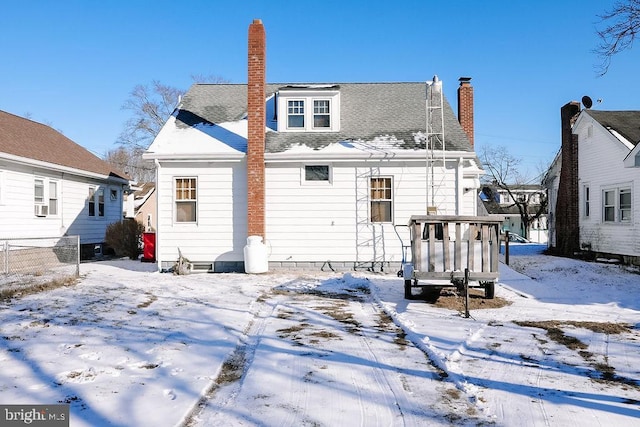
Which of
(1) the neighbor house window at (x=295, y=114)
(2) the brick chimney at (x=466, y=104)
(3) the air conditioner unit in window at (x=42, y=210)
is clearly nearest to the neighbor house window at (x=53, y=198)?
(3) the air conditioner unit in window at (x=42, y=210)

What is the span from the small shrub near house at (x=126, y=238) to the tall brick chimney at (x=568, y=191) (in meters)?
17.7

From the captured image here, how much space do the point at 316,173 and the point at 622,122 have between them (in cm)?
1251

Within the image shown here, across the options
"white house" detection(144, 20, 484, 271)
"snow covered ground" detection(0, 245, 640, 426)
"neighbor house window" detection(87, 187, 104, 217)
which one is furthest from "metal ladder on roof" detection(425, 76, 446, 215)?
"neighbor house window" detection(87, 187, 104, 217)

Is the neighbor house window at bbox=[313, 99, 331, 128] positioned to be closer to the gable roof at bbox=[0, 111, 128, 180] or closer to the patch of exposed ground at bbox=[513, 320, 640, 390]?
the patch of exposed ground at bbox=[513, 320, 640, 390]

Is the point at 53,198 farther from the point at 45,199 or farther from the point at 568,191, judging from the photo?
the point at 568,191

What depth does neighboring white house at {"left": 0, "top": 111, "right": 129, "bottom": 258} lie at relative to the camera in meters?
15.7

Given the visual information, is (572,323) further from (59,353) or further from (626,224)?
(626,224)

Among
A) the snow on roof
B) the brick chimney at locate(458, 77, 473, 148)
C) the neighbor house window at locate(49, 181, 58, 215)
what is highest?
the brick chimney at locate(458, 77, 473, 148)

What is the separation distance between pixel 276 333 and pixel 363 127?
9.83 m

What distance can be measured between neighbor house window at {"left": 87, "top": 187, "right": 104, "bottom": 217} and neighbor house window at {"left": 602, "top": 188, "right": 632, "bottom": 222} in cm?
2112

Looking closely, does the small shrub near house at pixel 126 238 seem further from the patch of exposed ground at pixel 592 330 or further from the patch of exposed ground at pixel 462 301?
the patch of exposed ground at pixel 592 330

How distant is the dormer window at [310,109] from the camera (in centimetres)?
1477

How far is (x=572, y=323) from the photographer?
7.44m

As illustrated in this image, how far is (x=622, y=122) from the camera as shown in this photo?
700 inches
